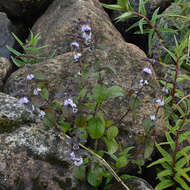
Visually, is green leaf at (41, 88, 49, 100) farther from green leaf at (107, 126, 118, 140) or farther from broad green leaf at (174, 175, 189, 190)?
broad green leaf at (174, 175, 189, 190)

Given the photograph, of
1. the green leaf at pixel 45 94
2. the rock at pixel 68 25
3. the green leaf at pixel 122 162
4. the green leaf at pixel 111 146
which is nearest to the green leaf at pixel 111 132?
the green leaf at pixel 111 146

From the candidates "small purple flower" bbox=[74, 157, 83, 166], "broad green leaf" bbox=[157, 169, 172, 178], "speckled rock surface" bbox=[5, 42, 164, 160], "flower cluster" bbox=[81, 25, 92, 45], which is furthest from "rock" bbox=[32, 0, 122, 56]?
"small purple flower" bbox=[74, 157, 83, 166]

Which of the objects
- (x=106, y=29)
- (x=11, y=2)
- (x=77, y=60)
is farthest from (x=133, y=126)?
(x=11, y=2)

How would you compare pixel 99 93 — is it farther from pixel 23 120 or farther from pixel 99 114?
pixel 23 120

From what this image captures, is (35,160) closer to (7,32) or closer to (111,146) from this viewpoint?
(111,146)

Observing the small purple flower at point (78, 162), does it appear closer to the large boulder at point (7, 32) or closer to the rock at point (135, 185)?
the rock at point (135, 185)

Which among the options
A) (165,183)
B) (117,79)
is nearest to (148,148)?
(165,183)
